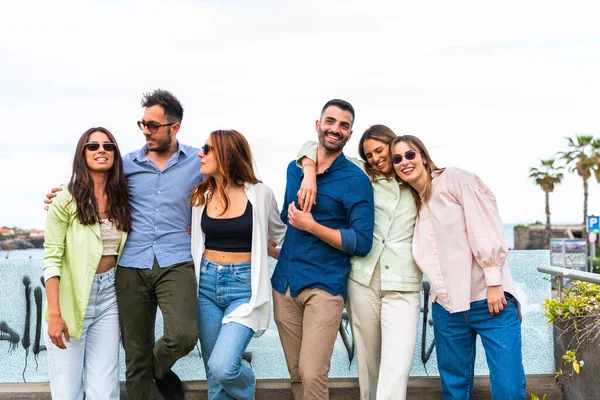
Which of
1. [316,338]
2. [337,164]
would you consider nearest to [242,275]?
[316,338]

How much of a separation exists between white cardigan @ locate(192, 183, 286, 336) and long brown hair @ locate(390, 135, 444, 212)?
0.88 metres

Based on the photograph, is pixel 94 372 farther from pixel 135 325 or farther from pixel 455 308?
pixel 455 308

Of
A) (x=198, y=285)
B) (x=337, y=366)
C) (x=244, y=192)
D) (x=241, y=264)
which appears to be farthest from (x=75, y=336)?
(x=337, y=366)

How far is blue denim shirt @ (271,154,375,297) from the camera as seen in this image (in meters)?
3.96

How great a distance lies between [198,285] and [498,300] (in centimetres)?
181

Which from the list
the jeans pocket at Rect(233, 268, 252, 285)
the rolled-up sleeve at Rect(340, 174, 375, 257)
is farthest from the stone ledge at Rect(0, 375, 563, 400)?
the rolled-up sleeve at Rect(340, 174, 375, 257)

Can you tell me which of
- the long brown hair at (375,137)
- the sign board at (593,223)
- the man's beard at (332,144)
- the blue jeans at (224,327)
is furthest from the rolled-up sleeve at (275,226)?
the sign board at (593,223)

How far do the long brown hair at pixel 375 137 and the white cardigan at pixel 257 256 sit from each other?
0.65 meters

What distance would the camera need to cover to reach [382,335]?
408 centimetres

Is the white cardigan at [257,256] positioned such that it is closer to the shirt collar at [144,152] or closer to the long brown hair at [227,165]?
the long brown hair at [227,165]

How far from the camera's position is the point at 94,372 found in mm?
4078

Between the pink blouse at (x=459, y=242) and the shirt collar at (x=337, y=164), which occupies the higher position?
the shirt collar at (x=337, y=164)

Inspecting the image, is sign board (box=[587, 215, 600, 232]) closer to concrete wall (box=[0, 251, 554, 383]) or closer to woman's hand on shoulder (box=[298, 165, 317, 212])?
concrete wall (box=[0, 251, 554, 383])

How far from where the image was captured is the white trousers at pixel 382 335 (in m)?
4.01
